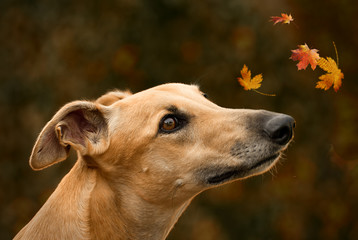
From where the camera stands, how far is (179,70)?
8.85 metres

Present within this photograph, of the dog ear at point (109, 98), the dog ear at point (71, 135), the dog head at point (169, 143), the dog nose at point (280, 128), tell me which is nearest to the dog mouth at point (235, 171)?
the dog head at point (169, 143)

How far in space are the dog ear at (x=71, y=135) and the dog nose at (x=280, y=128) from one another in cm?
145

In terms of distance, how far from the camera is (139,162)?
410cm

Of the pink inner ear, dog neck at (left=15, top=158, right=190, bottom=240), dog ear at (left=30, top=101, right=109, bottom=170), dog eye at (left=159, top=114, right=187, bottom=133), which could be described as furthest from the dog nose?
the pink inner ear

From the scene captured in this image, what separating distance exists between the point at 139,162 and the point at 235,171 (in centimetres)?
83

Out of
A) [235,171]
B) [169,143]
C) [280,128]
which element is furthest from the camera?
[169,143]

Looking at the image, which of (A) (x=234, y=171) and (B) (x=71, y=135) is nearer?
(A) (x=234, y=171)

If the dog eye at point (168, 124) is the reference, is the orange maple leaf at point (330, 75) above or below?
below

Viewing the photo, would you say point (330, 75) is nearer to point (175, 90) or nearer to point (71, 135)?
point (175, 90)

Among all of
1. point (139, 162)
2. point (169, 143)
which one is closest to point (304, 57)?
point (169, 143)

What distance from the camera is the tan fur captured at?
392 centimetres

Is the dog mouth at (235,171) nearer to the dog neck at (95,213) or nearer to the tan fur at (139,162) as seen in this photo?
the tan fur at (139,162)

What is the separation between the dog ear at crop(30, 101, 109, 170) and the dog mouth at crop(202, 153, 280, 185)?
985 mm

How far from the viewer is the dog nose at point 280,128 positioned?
373 cm
